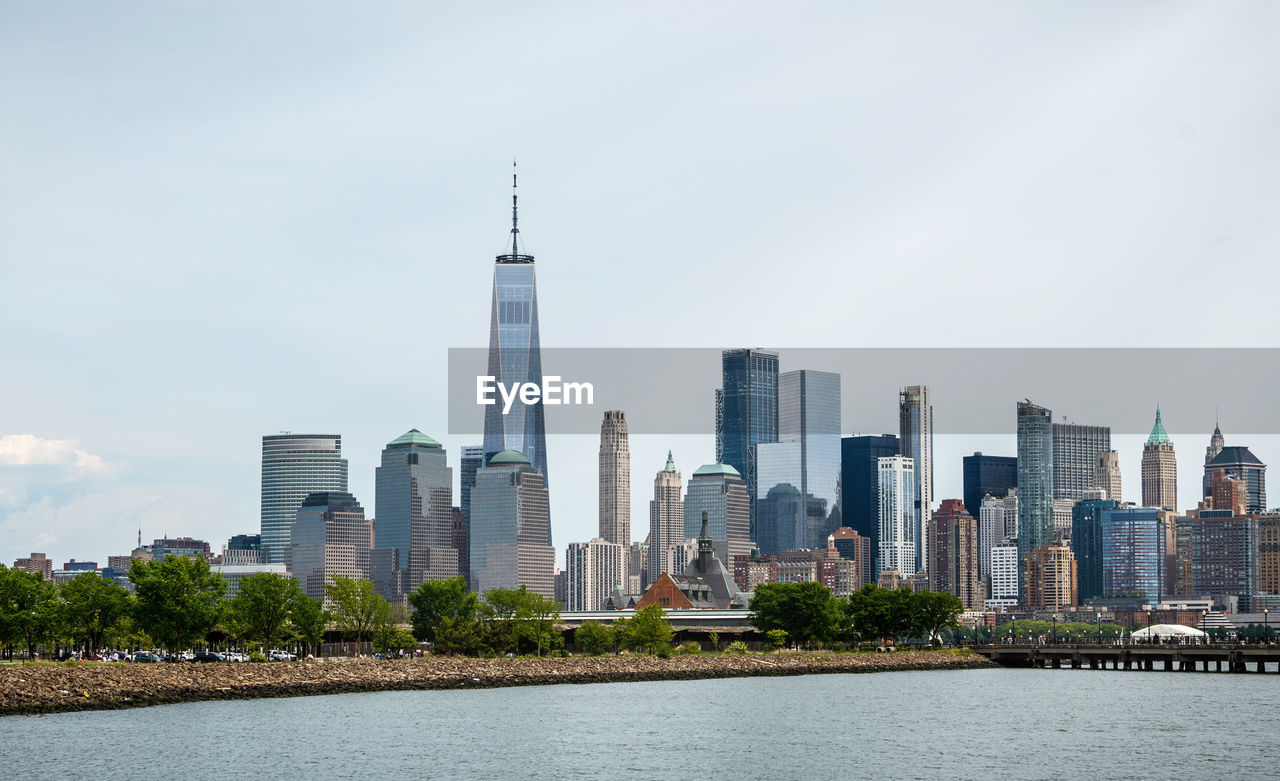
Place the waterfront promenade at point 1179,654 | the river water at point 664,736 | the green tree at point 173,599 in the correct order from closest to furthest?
the river water at point 664,736 → the green tree at point 173,599 → the waterfront promenade at point 1179,654

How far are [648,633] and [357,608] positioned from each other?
116 feet

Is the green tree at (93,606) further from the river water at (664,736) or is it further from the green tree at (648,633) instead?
the green tree at (648,633)

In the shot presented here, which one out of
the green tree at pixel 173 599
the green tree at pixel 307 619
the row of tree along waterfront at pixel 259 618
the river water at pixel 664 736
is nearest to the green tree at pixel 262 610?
the row of tree along waterfront at pixel 259 618

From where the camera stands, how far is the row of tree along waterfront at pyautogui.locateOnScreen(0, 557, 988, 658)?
134 m

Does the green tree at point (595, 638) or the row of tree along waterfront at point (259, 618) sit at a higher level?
the row of tree along waterfront at point (259, 618)

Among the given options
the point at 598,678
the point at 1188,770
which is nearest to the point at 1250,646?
the point at 598,678

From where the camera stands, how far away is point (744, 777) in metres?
82.6

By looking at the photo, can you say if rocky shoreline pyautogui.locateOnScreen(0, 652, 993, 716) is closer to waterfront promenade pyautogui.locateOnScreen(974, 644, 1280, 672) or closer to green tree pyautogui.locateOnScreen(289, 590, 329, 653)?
green tree pyautogui.locateOnScreen(289, 590, 329, 653)

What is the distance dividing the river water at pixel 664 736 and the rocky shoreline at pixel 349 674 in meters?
3.26

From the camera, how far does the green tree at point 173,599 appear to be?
437 feet

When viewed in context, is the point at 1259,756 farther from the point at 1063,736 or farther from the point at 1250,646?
the point at 1250,646

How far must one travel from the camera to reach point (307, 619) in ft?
525

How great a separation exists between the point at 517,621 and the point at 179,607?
5032cm

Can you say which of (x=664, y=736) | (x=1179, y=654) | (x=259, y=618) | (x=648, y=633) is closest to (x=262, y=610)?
(x=259, y=618)
